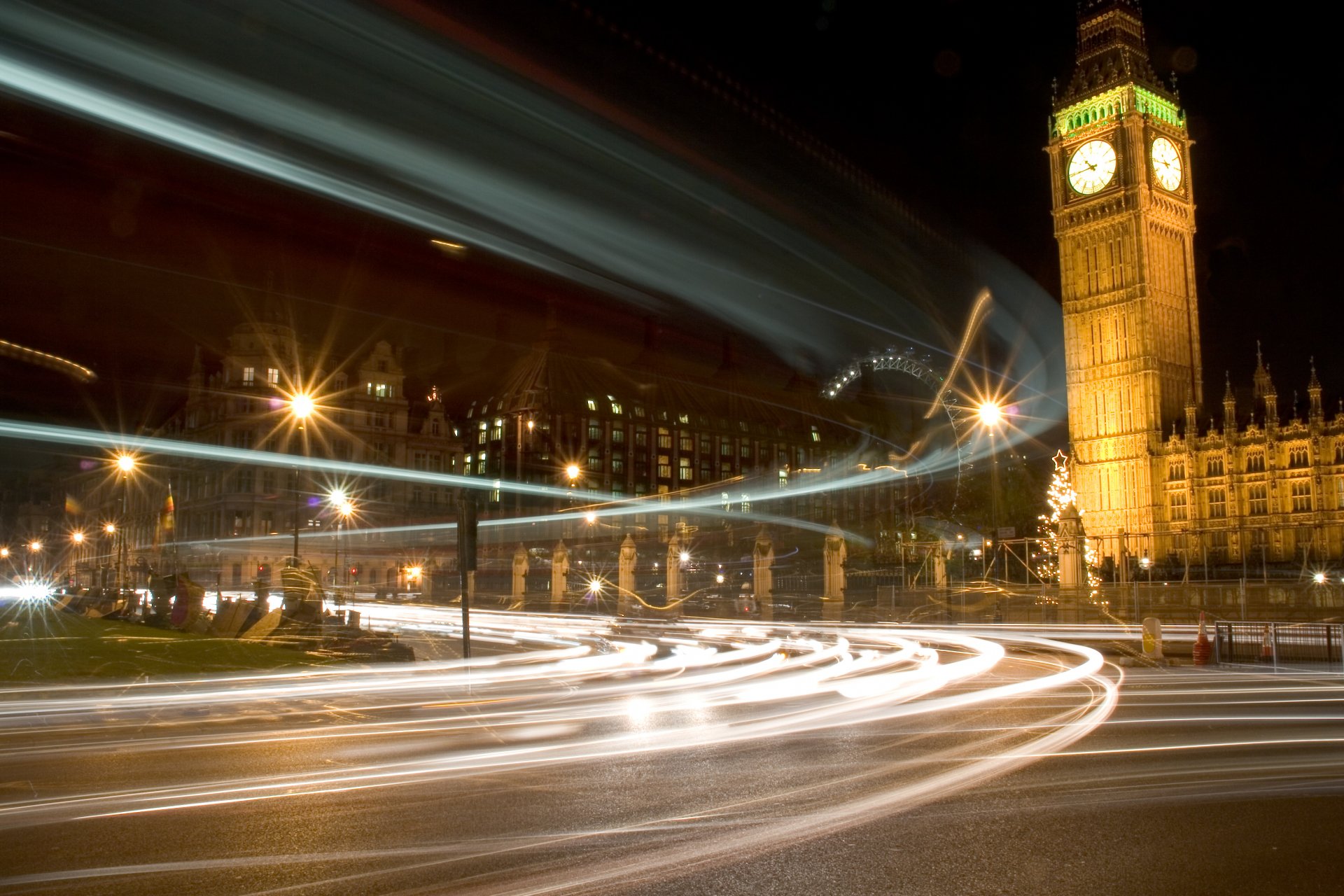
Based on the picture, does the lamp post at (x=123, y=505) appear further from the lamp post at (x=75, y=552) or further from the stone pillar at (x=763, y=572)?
the lamp post at (x=75, y=552)

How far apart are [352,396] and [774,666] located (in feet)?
227

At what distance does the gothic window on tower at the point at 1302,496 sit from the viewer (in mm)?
71438

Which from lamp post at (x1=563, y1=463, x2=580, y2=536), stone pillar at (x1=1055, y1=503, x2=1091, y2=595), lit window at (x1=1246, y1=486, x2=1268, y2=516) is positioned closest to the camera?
stone pillar at (x1=1055, y1=503, x2=1091, y2=595)

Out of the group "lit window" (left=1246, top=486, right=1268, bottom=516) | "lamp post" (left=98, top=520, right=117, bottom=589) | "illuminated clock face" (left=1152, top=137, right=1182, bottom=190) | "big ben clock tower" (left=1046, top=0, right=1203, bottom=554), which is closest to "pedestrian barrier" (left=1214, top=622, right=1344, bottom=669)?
"lamp post" (left=98, top=520, right=117, bottom=589)

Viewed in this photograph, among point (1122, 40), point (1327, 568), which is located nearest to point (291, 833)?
point (1327, 568)

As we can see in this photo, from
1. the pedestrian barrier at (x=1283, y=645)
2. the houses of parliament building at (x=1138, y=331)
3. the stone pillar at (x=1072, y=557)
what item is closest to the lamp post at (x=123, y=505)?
the pedestrian barrier at (x=1283, y=645)

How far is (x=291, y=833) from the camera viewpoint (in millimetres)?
8039

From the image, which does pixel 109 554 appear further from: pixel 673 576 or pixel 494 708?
pixel 494 708

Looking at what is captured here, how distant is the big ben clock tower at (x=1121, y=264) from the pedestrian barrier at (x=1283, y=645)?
187 ft

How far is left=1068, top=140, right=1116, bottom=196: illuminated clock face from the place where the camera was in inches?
3307

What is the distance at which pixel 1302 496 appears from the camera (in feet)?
236

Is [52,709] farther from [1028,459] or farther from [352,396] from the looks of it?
[1028,459]

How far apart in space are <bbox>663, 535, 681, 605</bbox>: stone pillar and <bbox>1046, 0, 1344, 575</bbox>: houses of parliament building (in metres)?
40.8

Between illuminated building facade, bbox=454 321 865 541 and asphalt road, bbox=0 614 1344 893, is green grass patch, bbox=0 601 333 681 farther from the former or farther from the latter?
illuminated building facade, bbox=454 321 865 541
